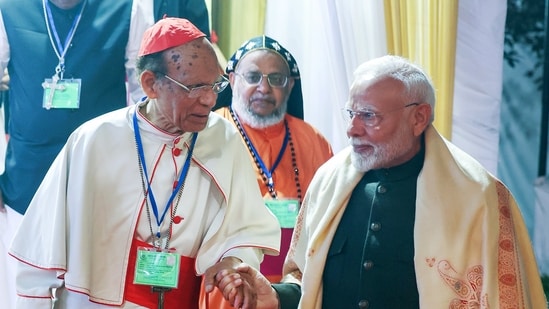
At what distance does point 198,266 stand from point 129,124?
2.11 feet

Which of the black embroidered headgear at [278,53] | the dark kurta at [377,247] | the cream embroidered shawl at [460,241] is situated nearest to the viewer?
the cream embroidered shawl at [460,241]

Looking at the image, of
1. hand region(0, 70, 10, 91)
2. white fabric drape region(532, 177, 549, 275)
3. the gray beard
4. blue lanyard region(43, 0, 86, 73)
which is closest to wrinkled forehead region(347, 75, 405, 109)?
the gray beard

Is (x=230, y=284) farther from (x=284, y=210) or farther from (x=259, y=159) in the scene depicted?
(x=259, y=159)

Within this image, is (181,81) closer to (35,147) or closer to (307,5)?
(35,147)

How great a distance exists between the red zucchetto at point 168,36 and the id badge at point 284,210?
1.44m

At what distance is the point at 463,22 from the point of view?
5.36 m

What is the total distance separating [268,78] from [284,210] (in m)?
0.80

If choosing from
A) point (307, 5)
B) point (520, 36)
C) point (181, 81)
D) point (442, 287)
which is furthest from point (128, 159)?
point (520, 36)

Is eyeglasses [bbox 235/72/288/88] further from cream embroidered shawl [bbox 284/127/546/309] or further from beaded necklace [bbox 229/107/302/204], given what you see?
cream embroidered shawl [bbox 284/127/546/309]

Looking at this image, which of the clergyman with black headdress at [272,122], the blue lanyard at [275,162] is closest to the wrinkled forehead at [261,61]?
the clergyman with black headdress at [272,122]

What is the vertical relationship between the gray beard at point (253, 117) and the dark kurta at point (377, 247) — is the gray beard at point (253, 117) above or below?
above

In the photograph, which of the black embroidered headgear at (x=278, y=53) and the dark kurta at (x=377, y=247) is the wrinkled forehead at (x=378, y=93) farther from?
the black embroidered headgear at (x=278, y=53)

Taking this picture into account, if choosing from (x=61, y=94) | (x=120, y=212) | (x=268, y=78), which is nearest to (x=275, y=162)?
(x=268, y=78)

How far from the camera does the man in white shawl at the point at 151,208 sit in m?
3.43
